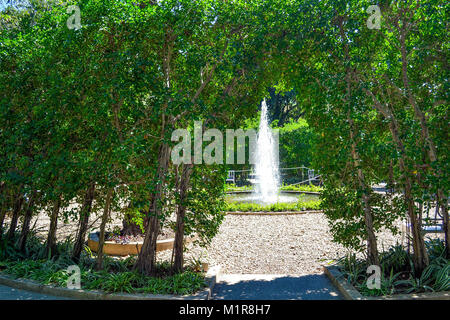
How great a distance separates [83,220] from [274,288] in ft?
10.3

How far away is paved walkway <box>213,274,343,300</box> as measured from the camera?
4750 mm

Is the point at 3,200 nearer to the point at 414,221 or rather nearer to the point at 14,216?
the point at 14,216

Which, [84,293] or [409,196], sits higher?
[409,196]

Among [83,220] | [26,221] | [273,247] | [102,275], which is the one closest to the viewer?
[102,275]

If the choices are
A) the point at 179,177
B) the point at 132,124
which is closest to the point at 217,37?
the point at 132,124

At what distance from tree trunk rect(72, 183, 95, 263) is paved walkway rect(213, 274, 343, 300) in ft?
7.44

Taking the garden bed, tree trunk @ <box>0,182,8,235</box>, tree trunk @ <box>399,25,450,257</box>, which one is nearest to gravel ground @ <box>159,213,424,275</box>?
the garden bed

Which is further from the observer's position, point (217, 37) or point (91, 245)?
point (91, 245)

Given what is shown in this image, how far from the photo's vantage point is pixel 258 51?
5.15 metres

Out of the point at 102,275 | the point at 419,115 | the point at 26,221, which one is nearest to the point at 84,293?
the point at 102,275

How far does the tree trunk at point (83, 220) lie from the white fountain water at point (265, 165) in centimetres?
905

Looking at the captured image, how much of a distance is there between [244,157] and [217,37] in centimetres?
1640

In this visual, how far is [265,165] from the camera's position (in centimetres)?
2005
